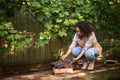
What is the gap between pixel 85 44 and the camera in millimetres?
6316

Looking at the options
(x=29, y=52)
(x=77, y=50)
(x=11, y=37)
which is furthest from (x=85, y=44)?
(x=29, y=52)

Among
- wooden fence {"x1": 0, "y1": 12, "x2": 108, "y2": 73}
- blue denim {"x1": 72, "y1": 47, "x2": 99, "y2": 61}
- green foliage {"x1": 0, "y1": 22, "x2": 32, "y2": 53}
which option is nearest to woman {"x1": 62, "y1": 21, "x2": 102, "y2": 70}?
blue denim {"x1": 72, "y1": 47, "x2": 99, "y2": 61}

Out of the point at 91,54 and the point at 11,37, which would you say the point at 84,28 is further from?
the point at 11,37

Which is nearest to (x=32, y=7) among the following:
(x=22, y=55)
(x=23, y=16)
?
(x=23, y=16)

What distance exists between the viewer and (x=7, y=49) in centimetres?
660

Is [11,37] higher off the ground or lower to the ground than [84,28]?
lower

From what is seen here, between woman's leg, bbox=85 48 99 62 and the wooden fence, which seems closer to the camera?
woman's leg, bbox=85 48 99 62

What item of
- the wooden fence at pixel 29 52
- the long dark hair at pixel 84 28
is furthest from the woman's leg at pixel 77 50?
the wooden fence at pixel 29 52

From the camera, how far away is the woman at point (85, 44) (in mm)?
6214

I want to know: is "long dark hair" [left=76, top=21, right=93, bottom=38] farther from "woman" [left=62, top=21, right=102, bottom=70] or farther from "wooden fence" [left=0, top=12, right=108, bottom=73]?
"wooden fence" [left=0, top=12, right=108, bottom=73]

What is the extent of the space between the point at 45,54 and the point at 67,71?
181 cm

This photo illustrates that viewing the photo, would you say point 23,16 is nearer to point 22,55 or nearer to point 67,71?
point 22,55

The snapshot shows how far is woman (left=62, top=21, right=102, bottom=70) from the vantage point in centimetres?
621

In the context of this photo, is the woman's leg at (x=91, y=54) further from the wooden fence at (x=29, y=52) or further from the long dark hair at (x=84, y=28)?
the wooden fence at (x=29, y=52)
